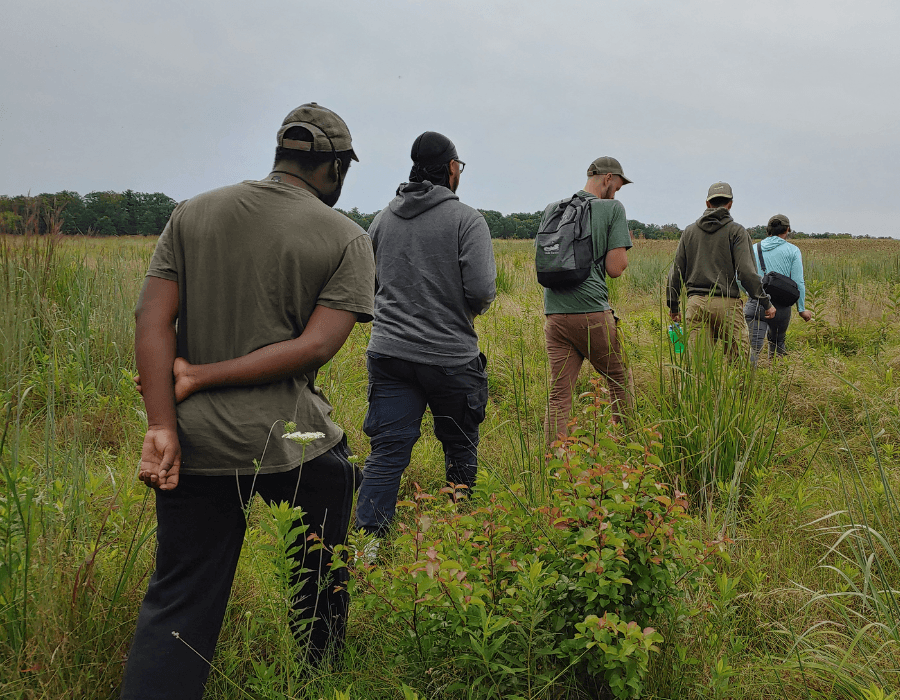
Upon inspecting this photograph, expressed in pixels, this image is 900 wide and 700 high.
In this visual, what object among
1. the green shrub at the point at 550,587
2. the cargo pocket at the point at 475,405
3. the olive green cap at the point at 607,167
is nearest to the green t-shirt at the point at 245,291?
the green shrub at the point at 550,587

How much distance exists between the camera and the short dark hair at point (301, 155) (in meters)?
1.68

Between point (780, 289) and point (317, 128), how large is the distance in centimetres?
585

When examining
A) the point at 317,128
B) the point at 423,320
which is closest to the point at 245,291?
the point at 317,128

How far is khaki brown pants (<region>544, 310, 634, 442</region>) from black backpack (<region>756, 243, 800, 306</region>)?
3187mm

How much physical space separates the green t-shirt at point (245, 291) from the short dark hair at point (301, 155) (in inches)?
4.0

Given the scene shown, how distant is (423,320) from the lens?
2877mm

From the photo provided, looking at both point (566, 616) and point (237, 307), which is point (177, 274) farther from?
point (566, 616)

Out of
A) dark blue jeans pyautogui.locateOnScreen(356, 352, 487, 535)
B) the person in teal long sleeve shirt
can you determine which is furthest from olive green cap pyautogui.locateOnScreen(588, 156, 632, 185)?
the person in teal long sleeve shirt

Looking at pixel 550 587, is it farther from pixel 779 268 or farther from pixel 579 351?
pixel 779 268

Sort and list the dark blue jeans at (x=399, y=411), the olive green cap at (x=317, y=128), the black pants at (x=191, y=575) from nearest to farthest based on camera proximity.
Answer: the black pants at (x=191, y=575) → the olive green cap at (x=317, y=128) → the dark blue jeans at (x=399, y=411)

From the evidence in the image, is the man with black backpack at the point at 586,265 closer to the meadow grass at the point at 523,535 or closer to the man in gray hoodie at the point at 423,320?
the meadow grass at the point at 523,535

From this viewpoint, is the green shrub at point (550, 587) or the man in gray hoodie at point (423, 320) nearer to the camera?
the green shrub at point (550, 587)

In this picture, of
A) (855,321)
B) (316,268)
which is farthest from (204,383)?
(855,321)

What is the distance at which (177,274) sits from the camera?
1.58m
